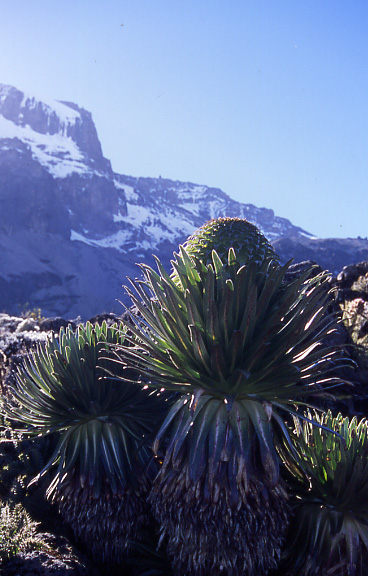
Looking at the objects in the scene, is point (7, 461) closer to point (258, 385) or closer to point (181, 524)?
point (181, 524)

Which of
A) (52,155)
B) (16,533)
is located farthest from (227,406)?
(52,155)

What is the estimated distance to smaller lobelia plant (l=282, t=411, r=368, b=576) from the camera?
282 cm

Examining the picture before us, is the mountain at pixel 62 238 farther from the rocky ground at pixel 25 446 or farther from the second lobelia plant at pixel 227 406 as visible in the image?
the second lobelia plant at pixel 227 406

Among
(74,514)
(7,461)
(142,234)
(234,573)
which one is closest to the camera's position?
(234,573)

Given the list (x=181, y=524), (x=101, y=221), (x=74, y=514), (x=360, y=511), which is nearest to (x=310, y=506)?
(x=360, y=511)

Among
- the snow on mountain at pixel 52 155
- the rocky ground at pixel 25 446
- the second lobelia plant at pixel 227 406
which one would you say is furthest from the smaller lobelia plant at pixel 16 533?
the snow on mountain at pixel 52 155

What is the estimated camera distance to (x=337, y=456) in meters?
3.08

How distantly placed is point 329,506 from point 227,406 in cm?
112

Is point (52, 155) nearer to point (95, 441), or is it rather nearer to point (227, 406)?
point (95, 441)

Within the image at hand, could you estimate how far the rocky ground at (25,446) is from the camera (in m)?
3.01

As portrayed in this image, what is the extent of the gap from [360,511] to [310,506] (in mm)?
320

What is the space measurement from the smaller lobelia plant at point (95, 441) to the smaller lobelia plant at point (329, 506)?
1.05m

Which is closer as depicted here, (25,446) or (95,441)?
(95,441)

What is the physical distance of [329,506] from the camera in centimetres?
302
